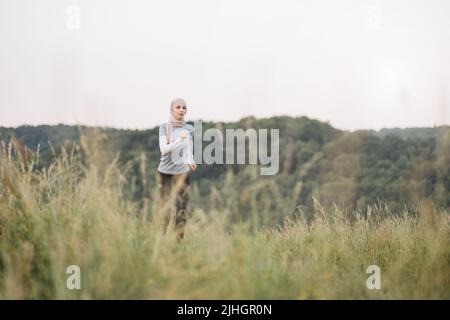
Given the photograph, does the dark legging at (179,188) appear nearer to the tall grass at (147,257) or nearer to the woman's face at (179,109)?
the tall grass at (147,257)

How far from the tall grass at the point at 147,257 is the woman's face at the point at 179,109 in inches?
58.1

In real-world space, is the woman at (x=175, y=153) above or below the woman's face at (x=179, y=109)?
below

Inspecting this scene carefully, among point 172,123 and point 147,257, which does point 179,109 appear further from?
point 147,257

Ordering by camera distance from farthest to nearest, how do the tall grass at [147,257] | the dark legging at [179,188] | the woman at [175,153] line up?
the woman at [175,153] → the dark legging at [179,188] → the tall grass at [147,257]

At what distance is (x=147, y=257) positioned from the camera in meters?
4.35

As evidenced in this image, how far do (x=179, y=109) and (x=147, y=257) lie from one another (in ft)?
8.42

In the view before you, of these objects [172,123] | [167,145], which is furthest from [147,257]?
[172,123]

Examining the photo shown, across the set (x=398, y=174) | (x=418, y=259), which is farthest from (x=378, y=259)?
(x=398, y=174)

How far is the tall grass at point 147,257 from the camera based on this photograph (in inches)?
160

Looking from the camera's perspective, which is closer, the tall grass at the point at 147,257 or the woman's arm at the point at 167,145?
the tall grass at the point at 147,257

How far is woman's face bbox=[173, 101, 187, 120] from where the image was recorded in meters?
6.50

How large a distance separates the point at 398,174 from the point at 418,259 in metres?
31.1

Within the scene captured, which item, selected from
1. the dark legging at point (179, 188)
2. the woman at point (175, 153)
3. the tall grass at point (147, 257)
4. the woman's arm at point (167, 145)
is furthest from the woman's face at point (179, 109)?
the tall grass at point (147, 257)
